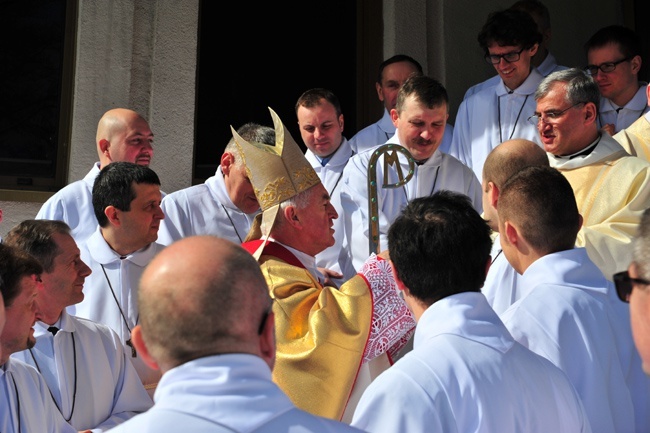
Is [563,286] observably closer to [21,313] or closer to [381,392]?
[381,392]

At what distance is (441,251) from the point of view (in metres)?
2.54

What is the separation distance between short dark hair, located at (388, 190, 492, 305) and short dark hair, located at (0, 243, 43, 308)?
4.85 feet

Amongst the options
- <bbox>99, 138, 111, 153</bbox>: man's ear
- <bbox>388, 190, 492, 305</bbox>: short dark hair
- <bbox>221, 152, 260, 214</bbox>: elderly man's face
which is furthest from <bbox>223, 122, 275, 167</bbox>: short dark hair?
<bbox>388, 190, 492, 305</bbox>: short dark hair

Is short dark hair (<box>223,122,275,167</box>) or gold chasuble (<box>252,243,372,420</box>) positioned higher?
short dark hair (<box>223,122,275,167</box>)

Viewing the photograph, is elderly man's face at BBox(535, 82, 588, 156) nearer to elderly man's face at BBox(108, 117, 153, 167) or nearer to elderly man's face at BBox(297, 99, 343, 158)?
elderly man's face at BBox(297, 99, 343, 158)

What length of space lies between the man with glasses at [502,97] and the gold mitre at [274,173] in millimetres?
2120

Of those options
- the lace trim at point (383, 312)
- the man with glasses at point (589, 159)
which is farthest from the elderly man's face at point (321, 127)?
the lace trim at point (383, 312)

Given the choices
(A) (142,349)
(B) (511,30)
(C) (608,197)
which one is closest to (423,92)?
(B) (511,30)

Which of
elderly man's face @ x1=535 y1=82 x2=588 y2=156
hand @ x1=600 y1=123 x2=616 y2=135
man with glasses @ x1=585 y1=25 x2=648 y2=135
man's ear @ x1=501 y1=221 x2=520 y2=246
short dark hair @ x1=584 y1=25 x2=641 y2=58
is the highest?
short dark hair @ x1=584 y1=25 x2=641 y2=58

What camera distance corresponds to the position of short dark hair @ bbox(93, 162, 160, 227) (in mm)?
4785

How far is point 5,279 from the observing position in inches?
133

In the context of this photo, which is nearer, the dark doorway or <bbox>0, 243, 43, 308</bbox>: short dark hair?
<bbox>0, 243, 43, 308</bbox>: short dark hair

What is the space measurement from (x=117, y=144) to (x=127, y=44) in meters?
1.04

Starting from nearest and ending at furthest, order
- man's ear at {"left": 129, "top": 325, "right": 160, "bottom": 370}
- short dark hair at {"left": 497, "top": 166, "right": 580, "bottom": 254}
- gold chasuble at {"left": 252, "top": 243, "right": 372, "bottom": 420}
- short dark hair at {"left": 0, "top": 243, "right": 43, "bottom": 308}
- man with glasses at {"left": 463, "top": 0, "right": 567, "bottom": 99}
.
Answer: man's ear at {"left": 129, "top": 325, "right": 160, "bottom": 370}, short dark hair at {"left": 497, "top": 166, "right": 580, "bottom": 254}, short dark hair at {"left": 0, "top": 243, "right": 43, "bottom": 308}, gold chasuble at {"left": 252, "top": 243, "right": 372, "bottom": 420}, man with glasses at {"left": 463, "top": 0, "right": 567, "bottom": 99}
